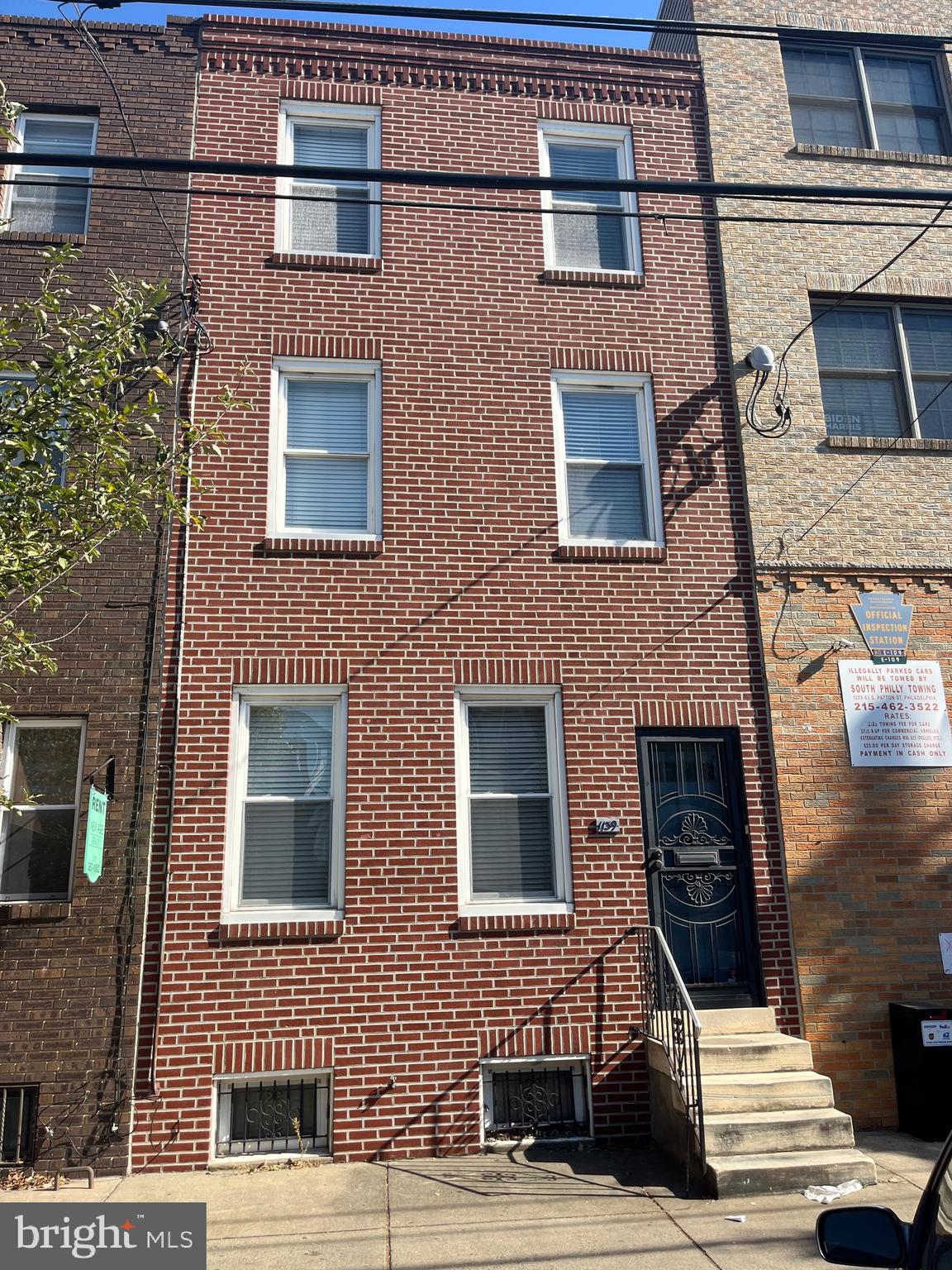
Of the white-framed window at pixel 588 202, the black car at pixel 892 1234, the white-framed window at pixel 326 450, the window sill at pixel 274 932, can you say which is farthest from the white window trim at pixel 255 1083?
the white-framed window at pixel 588 202

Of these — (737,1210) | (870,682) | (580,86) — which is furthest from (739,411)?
(737,1210)

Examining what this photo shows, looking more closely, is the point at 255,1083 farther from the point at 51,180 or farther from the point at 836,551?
the point at 51,180

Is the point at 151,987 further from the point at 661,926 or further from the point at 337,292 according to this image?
the point at 337,292

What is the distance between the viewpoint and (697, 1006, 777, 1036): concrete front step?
7.86 m

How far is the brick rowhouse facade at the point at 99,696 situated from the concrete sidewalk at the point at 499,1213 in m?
0.82

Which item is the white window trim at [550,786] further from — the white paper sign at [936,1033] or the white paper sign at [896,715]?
the white paper sign at [936,1033]

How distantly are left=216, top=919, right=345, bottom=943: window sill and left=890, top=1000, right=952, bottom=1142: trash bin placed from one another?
4.70 metres

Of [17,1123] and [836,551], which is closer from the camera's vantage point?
[17,1123]

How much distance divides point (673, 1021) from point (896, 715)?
3.62 m

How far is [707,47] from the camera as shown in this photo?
34.9 feet

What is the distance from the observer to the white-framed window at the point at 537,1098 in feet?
25.0

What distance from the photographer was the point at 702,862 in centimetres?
837

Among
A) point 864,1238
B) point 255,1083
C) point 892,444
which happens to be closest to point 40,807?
point 255,1083

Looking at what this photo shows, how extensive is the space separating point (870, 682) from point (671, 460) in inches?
109
